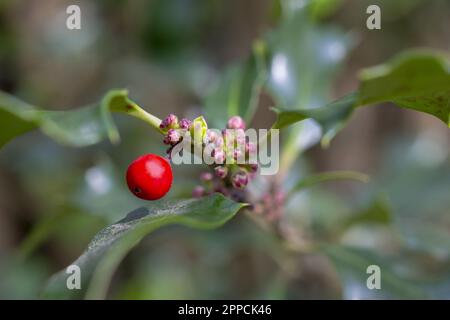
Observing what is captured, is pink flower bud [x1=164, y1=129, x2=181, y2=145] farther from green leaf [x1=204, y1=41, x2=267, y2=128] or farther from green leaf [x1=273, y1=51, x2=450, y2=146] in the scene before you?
green leaf [x1=204, y1=41, x2=267, y2=128]

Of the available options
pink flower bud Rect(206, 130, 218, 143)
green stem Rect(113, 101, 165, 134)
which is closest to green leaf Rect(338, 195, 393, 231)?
pink flower bud Rect(206, 130, 218, 143)

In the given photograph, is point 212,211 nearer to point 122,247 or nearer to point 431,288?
point 122,247

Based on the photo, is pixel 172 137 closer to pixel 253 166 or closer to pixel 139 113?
pixel 139 113

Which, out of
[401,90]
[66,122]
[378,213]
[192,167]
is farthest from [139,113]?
[192,167]

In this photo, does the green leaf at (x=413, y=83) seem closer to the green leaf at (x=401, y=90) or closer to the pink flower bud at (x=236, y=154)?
the green leaf at (x=401, y=90)
